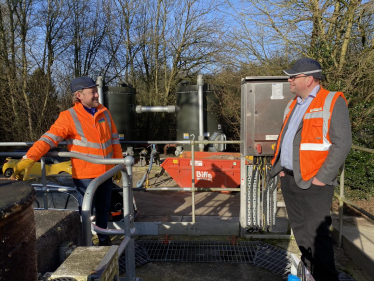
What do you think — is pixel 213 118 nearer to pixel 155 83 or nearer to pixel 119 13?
pixel 155 83

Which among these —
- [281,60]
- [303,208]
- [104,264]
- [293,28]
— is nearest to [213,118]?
[281,60]

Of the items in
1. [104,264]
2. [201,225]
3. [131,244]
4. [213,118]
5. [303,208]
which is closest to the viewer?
[104,264]

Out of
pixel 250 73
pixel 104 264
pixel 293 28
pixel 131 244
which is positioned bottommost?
pixel 131 244

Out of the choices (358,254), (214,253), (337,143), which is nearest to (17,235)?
(337,143)

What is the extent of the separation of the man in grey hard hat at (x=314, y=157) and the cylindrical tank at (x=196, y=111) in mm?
9460

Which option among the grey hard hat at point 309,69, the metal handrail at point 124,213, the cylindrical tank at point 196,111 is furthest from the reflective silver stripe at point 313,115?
the cylindrical tank at point 196,111

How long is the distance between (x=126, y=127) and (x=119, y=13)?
8960 mm

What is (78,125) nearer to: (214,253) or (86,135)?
(86,135)

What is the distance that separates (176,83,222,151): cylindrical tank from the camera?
486 inches

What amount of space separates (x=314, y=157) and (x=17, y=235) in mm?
2121

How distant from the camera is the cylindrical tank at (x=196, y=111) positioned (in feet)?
40.5

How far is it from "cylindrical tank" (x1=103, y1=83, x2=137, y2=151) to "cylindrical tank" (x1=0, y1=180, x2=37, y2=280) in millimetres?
11283

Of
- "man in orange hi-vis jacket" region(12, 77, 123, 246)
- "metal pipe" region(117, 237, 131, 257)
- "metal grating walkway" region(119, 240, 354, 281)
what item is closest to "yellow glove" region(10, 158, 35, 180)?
"man in orange hi-vis jacket" region(12, 77, 123, 246)

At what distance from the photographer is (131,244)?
7.48 feet
